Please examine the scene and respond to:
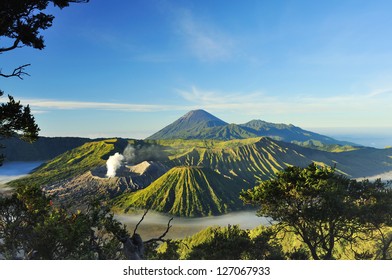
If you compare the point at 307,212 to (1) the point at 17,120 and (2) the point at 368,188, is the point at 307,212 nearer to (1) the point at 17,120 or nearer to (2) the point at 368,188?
(2) the point at 368,188

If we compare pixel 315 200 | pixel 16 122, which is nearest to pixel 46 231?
pixel 16 122

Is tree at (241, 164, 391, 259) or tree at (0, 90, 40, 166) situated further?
tree at (241, 164, 391, 259)

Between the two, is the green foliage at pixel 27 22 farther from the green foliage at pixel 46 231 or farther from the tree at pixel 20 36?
the green foliage at pixel 46 231

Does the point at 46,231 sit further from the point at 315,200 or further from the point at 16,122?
the point at 315,200

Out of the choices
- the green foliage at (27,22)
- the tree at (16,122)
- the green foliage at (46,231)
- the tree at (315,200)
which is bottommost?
the green foliage at (46,231)

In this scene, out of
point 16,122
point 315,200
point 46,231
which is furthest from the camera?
point 315,200

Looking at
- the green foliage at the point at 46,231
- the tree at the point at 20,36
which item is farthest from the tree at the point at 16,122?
the green foliage at the point at 46,231

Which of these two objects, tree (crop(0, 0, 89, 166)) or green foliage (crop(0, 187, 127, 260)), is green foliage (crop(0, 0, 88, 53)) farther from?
green foliage (crop(0, 187, 127, 260))

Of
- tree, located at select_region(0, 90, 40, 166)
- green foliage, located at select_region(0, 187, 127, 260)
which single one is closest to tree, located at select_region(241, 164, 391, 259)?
green foliage, located at select_region(0, 187, 127, 260)
